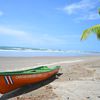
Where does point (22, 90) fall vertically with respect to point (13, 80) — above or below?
below

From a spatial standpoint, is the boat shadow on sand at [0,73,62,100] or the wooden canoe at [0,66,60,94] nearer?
the wooden canoe at [0,66,60,94]

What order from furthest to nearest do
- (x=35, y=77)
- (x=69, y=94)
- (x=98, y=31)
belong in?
(x=98, y=31), (x=35, y=77), (x=69, y=94)

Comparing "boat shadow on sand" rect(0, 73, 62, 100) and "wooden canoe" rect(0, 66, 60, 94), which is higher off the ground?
"wooden canoe" rect(0, 66, 60, 94)

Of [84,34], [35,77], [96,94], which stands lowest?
[96,94]

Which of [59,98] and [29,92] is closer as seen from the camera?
[59,98]

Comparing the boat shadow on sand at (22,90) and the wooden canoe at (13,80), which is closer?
the wooden canoe at (13,80)

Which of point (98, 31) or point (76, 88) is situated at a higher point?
point (98, 31)

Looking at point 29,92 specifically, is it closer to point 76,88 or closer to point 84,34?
point 76,88

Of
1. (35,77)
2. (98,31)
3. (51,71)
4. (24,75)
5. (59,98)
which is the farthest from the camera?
(98,31)

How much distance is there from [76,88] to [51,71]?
2273mm

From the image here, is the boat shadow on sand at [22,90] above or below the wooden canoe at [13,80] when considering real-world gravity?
below

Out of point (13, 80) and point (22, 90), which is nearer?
point (13, 80)

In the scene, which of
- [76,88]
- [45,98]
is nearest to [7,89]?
[45,98]

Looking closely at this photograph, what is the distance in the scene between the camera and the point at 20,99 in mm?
6367
